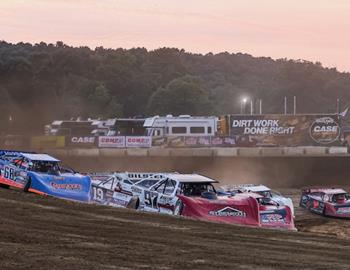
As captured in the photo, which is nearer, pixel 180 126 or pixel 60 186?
pixel 60 186

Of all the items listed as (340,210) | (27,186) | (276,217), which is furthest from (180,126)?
(276,217)

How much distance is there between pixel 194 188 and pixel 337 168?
23993 mm

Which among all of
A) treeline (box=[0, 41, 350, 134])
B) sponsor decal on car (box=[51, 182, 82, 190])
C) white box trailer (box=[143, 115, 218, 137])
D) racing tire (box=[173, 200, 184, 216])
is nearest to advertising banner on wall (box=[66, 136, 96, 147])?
white box trailer (box=[143, 115, 218, 137])

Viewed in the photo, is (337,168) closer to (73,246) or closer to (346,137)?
(346,137)

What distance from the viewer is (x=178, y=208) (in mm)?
16172

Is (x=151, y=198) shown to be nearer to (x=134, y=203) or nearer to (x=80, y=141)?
(x=134, y=203)

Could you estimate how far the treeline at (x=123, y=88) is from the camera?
9188cm

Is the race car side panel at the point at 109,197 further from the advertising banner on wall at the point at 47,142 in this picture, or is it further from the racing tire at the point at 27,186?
the advertising banner on wall at the point at 47,142

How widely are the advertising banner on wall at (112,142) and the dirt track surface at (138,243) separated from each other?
2915 cm

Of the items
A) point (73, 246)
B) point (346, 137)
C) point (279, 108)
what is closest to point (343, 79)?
point (279, 108)

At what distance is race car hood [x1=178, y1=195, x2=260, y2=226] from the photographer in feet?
51.5

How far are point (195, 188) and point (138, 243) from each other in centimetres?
791

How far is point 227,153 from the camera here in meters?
41.5

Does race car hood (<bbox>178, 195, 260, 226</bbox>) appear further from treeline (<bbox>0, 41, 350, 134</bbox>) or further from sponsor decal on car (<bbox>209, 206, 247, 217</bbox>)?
treeline (<bbox>0, 41, 350, 134</bbox>)
